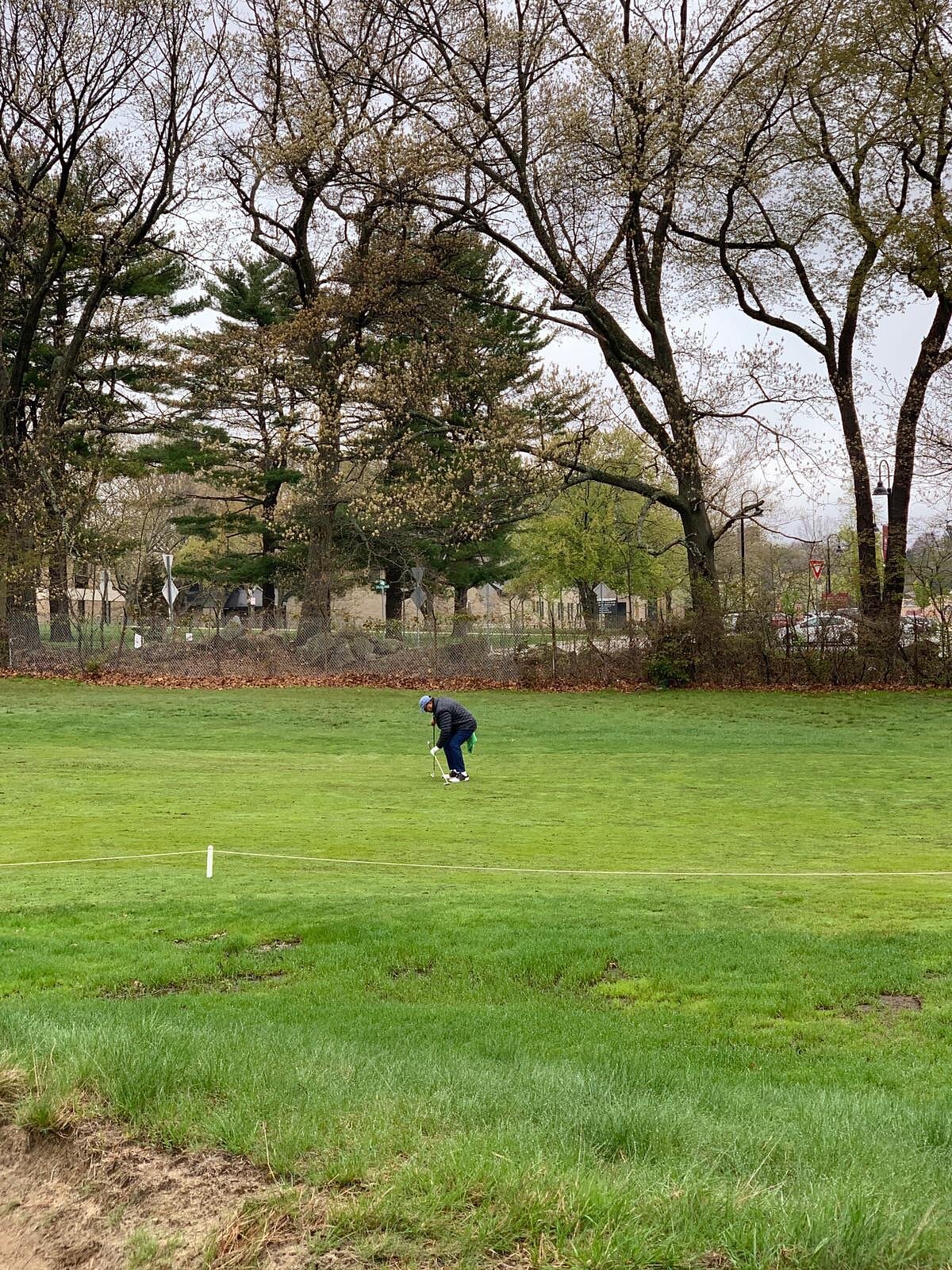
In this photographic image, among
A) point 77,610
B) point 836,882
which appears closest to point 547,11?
point 77,610

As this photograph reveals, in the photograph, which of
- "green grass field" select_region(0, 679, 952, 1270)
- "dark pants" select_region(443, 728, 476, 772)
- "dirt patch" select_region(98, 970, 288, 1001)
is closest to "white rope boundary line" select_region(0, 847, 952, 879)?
"green grass field" select_region(0, 679, 952, 1270)

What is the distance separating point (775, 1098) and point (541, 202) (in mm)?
36769

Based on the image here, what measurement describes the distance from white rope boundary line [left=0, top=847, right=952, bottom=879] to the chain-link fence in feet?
80.4

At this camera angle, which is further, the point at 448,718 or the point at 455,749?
the point at 455,749

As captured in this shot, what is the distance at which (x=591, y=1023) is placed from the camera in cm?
755

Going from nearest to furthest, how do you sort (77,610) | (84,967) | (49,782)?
(84,967)
(49,782)
(77,610)

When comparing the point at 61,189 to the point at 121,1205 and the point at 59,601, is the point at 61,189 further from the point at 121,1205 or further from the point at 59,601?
the point at 121,1205

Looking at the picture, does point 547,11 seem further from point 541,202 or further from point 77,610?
point 77,610

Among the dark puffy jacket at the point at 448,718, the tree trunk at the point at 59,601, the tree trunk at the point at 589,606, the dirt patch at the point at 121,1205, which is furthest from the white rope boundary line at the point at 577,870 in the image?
the tree trunk at the point at 59,601

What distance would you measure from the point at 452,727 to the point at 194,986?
1132 cm

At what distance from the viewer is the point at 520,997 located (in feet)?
27.2

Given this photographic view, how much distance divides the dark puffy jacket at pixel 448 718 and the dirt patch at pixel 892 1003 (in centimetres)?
1135

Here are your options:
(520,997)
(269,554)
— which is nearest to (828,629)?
(269,554)

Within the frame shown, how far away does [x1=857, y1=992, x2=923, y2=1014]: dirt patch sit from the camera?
797cm
